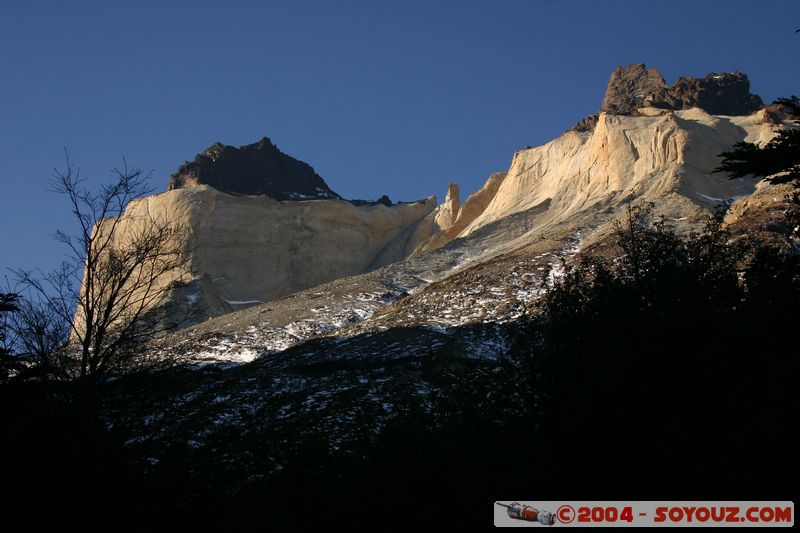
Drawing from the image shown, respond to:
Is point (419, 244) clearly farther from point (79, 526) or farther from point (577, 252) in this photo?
point (79, 526)

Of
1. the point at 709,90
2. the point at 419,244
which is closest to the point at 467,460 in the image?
the point at 419,244

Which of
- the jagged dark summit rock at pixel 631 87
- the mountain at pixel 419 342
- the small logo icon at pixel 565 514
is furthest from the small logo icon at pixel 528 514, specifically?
the jagged dark summit rock at pixel 631 87

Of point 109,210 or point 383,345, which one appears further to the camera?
point 383,345

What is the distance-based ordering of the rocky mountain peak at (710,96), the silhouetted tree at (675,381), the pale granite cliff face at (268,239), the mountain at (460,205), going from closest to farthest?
1. the silhouetted tree at (675,381)
2. the mountain at (460,205)
3. the pale granite cliff face at (268,239)
4. the rocky mountain peak at (710,96)

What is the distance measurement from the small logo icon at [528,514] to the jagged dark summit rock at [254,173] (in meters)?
86.1

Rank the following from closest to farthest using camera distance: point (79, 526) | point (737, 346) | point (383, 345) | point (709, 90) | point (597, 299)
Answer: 1. point (79, 526)
2. point (737, 346)
3. point (597, 299)
4. point (383, 345)
5. point (709, 90)

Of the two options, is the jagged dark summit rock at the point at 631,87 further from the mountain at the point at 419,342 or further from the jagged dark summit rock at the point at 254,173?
the jagged dark summit rock at the point at 254,173

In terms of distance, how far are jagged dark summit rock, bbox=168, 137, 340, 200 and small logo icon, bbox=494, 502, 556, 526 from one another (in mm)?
86058

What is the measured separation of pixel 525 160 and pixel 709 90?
1942cm

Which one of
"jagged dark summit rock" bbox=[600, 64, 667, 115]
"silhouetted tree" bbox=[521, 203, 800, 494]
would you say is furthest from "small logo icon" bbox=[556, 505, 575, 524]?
"jagged dark summit rock" bbox=[600, 64, 667, 115]

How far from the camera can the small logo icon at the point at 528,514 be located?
14.3 meters

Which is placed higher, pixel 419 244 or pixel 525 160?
pixel 525 160

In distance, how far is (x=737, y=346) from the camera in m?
16.0

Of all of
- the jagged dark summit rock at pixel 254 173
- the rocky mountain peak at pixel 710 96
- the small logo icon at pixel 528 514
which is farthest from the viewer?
the jagged dark summit rock at pixel 254 173
